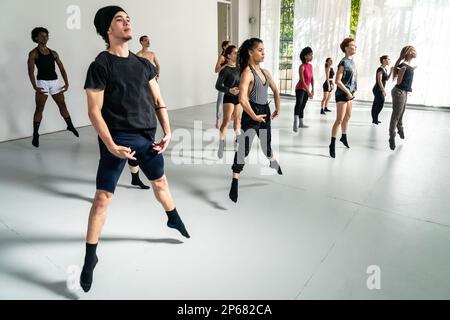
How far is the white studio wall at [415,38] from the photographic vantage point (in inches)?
297

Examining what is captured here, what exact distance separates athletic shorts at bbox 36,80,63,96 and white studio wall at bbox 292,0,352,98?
6681mm

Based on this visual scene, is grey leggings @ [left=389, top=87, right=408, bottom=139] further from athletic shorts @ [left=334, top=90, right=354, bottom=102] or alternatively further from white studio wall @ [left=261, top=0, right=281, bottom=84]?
white studio wall @ [left=261, top=0, right=281, bottom=84]

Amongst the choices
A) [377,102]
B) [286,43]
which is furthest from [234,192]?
[286,43]

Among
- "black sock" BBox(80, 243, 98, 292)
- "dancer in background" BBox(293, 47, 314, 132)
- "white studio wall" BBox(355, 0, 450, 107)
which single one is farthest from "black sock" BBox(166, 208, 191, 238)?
"white studio wall" BBox(355, 0, 450, 107)

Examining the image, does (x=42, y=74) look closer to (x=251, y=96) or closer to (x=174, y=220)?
(x=251, y=96)

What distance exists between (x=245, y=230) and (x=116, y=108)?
4.31 feet

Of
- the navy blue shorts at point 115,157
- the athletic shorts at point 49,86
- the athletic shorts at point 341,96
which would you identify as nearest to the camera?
the navy blue shorts at point 115,157

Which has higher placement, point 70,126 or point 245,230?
point 70,126

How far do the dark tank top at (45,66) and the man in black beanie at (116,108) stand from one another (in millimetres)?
3502

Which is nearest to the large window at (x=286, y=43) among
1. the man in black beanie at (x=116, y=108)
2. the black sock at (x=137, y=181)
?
the black sock at (x=137, y=181)

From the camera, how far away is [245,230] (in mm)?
2596

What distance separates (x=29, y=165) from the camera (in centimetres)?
419

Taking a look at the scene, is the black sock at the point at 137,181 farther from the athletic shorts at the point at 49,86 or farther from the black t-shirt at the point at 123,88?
the athletic shorts at the point at 49,86
